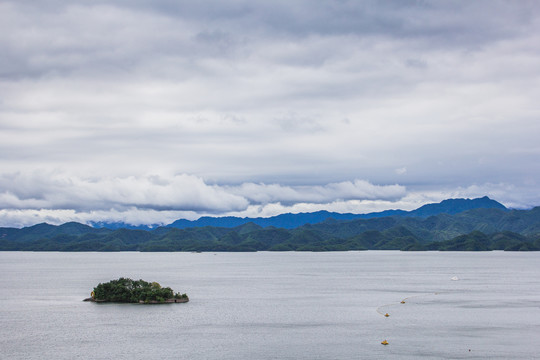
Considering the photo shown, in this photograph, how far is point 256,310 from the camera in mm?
135875

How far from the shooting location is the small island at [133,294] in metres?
147

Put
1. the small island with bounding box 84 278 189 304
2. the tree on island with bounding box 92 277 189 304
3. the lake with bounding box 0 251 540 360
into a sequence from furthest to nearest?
the tree on island with bounding box 92 277 189 304, the small island with bounding box 84 278 189 304, the lake with bounding box 0 251 540 360

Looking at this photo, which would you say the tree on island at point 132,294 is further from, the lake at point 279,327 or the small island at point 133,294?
the lake at point 279,327

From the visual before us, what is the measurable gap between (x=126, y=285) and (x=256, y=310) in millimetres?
37788

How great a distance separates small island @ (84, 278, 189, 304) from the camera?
14662 cm

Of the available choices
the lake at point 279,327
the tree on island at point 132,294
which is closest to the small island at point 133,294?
the tree on island at point 132,294

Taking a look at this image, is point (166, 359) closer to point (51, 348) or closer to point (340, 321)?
point (51, 348)

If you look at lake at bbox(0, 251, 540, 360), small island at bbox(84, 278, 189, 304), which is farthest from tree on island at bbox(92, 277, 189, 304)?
lake at bbox(0, 251, 540, 360)

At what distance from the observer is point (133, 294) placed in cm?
14838

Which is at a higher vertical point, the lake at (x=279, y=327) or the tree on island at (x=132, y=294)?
the tree on island at (x=132, y=294)

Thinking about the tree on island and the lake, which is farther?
the tree on island

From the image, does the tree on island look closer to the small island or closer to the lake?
the small island

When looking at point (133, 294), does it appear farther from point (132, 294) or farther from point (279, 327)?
point (279, 327)

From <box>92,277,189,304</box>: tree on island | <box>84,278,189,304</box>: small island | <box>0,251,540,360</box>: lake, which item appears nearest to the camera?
<box>0,251,540,360</box>: lake
